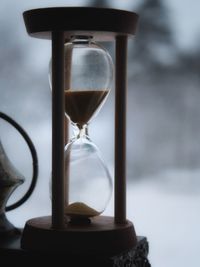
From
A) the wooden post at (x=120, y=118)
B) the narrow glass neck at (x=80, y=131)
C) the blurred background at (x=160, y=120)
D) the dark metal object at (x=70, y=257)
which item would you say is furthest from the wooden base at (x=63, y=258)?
the blurred background at (x=160, y=120)

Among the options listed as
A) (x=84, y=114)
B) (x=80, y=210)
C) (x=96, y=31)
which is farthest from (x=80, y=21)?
(x=80, y=210)

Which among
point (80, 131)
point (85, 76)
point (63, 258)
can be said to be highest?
point (85, 76)

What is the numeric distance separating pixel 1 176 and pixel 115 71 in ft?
1.09

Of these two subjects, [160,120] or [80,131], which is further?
[160,120]

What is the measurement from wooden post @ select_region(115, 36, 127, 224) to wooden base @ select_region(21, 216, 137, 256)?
61 millimetres

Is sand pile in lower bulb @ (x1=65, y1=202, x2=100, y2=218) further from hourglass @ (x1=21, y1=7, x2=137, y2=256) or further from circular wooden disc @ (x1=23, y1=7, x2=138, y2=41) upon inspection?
circular wooden disc @ (x1=23, y1=7, x2=138, y2=41)

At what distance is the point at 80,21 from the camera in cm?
111

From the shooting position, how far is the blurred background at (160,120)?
60.9 inches

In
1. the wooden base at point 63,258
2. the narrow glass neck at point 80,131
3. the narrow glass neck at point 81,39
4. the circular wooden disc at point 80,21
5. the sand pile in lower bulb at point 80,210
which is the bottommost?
the wooden base at point 63,258

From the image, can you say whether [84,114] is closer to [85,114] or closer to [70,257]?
[85,114]

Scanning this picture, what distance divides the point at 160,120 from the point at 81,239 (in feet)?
1.72

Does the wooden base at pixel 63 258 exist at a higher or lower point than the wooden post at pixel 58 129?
lower

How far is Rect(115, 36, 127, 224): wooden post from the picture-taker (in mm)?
1178

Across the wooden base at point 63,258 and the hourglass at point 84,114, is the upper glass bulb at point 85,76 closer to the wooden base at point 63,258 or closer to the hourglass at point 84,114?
the hourglass at point 84,114
